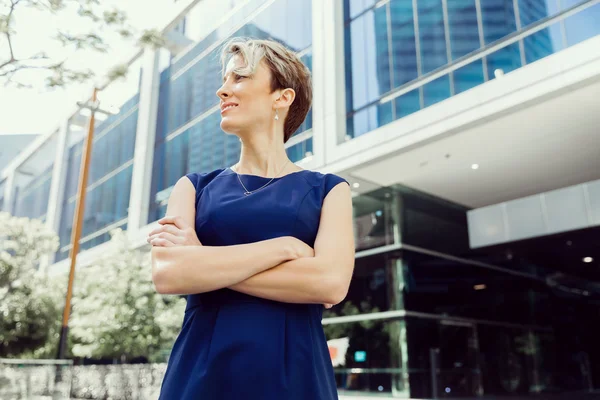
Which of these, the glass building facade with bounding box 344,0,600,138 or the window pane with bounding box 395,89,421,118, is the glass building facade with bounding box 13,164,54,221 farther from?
the window pane with bounding box 395,89,421,118

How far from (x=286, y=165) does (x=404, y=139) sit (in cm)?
1117

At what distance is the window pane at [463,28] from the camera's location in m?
12.6

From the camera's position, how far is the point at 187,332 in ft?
4.21

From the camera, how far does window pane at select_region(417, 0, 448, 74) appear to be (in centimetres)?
1318

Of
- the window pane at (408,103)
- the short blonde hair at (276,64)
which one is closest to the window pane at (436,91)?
the window pane at (408,103)

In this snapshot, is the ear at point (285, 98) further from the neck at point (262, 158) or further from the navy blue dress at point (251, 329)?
the navy blue dress at point (251, 329)

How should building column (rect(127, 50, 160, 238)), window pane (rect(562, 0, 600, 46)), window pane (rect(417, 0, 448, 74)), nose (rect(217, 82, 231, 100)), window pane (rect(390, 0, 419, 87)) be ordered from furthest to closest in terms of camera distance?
building column (rect(127, 50, 160, 238)) < window pane (rect(390, 0, 419, 87)) < window pane (rect(417, 0, 448, 74)) < window pane (rect(562, 0, 600, 46)) < nose (rect(217, 82, 231, 100))

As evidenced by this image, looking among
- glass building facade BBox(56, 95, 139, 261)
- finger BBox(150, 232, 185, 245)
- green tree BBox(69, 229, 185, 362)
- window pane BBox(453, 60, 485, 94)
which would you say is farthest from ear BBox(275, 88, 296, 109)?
glass building facade BBox(56, 95, 139, 261)

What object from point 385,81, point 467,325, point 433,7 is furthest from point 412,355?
point 433,7

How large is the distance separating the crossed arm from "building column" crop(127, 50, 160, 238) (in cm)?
2262

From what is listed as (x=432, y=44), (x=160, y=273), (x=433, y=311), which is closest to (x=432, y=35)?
(x=432, y=44)

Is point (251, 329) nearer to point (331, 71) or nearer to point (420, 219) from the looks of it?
point (331, 71)

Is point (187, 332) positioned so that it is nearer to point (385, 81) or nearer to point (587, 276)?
point (385, 81)

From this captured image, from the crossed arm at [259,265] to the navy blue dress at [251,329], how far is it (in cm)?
5
